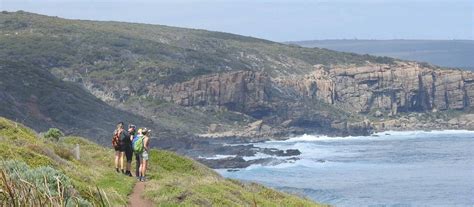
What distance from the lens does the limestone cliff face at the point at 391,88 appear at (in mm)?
177750

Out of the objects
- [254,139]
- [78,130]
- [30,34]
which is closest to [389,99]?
[254,139]

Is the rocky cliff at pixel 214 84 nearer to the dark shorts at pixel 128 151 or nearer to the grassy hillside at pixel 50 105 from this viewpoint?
the grassy hillside at pixel 50 105

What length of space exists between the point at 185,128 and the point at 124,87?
20.5 meters

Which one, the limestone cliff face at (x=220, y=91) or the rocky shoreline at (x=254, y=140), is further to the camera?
the limestone cliff face at (x=220, y=91)

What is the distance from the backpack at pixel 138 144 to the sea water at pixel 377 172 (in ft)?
108

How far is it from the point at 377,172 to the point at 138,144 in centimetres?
6211

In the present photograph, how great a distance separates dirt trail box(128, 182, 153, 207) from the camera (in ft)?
49.0

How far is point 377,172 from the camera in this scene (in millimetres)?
79312

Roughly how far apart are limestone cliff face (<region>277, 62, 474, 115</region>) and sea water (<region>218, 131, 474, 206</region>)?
1784 inches

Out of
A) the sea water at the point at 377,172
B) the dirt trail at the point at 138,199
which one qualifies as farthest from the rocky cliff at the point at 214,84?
the dirt trail at the point at 138,199

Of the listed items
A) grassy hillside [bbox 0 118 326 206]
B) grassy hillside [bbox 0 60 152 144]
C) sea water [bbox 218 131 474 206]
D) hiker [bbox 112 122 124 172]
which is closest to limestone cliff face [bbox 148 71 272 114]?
sea water [bbox 218 131 474 206]

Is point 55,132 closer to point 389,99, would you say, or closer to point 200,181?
point 200,181

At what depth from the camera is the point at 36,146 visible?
18047 mm

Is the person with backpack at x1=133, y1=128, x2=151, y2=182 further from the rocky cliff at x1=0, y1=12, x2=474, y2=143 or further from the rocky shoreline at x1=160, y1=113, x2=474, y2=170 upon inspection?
the rocky cliff at x1=0, y1=12, x2=474, y2=143
